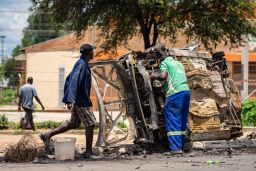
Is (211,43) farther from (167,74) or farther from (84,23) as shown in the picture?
(167,74)

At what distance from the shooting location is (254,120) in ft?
57.5

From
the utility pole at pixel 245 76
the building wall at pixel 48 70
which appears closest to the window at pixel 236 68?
the utility pole at pixel 245 76

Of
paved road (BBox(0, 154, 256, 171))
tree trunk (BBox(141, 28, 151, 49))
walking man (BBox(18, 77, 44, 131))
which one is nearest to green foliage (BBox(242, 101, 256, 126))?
tree trunk (BBox(141, 28, 151, 49))

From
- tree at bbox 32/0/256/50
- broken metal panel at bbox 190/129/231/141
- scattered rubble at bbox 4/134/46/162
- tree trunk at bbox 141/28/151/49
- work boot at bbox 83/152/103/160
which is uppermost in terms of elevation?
tree at bbox 32/0/256/50

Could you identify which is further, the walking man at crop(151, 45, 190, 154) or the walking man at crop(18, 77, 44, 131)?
the walking man at crop(18, 77, 44, 131)

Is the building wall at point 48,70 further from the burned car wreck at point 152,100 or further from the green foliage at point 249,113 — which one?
the burned car wreck at point 152,100

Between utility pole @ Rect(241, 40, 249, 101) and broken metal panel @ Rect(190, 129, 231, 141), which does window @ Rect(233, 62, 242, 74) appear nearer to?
utility pole @ Rect(241, 40, 249, 101)

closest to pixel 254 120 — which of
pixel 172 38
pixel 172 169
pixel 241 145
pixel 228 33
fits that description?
pixel 228 33

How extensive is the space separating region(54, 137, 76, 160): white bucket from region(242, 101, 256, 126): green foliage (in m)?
8.70

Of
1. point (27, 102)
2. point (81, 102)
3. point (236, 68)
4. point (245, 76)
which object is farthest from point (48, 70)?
point (81, 102)

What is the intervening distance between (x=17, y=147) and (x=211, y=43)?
11.7m

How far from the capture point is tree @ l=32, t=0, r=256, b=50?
60.3 ft

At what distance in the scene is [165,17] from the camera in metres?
18.5

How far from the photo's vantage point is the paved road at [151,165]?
8.74 meters
